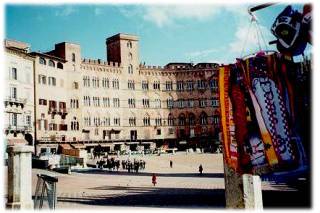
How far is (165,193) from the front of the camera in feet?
74.5

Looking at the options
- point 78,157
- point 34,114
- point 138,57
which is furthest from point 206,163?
point 138,57

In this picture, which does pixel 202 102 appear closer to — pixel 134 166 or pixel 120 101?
pixel 120 101

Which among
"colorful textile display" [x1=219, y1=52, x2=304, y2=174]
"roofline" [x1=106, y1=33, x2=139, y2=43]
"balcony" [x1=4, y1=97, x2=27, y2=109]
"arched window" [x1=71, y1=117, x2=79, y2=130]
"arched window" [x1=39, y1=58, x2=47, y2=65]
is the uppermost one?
"roofline" [x1=106, y1=33, x2=139, y2=43]

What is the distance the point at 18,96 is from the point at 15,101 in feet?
4.63

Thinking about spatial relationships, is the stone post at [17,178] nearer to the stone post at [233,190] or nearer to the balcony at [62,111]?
the stone post at [233,190]

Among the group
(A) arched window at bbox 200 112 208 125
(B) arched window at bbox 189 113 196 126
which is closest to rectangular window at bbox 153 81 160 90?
(B) arched window at bbox 189 113 196 126

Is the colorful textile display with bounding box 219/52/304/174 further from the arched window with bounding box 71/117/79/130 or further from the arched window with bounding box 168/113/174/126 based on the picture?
the arched window with bounding box 168/113/174/126

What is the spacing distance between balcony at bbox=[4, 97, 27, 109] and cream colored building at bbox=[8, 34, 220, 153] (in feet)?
11.4

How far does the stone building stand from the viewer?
4219 centimetres

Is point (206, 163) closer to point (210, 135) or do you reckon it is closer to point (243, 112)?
point (210, 135)

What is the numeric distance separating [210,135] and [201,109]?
475 centimetres

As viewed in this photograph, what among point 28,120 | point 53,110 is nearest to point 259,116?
point 28,120

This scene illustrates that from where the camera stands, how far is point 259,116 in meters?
7.96

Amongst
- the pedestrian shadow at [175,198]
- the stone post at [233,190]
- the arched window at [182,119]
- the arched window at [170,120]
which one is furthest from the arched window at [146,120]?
the stone post at [233,190]
